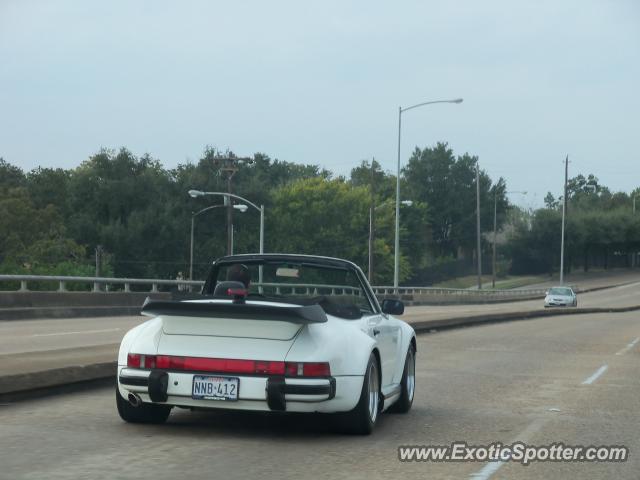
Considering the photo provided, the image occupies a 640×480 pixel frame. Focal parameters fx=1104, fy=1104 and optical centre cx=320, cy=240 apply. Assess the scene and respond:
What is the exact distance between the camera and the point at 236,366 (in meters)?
8.30

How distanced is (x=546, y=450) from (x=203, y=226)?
103 m

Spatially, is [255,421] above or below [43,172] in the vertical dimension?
below

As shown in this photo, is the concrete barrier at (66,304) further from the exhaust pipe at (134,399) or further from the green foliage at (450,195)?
the green foliage at (450,195)

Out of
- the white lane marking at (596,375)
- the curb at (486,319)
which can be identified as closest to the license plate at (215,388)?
the white lane marking at (596,375)

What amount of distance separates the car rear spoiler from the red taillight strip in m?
0.33

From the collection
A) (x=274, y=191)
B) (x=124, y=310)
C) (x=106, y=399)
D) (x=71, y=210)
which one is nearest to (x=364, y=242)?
(x=274, y=191)

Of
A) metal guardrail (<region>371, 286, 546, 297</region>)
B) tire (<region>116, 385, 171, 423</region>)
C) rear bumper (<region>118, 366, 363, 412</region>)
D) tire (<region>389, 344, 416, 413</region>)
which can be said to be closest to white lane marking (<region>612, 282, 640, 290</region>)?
metal guardrail (<region>371, 286, 546, 297</region>)

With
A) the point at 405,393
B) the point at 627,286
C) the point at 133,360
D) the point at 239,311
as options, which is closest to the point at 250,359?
the point at 239,311

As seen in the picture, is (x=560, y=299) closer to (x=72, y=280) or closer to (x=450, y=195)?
(x=72, y=280)

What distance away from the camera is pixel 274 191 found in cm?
13388

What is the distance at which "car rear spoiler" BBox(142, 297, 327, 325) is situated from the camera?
27.1 feet

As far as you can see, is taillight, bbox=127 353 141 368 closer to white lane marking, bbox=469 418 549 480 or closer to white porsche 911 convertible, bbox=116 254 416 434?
white porsche 911 convertible, bbox=116 254 416 434

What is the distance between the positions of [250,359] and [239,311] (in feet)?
1.25

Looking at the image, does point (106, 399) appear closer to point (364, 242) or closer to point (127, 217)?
point (127, 217)
